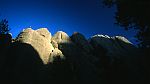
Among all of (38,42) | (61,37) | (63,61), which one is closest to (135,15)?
(63,61)

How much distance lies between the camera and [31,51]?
41906mm

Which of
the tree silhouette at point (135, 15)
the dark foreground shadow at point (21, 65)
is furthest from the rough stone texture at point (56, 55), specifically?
the tree silhouette at point (135, 15)

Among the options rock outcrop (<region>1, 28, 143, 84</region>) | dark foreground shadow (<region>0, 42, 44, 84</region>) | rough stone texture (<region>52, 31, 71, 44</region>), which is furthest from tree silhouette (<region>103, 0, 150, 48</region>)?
rough stone texture (<region>52, 31, 71, 44</region>)

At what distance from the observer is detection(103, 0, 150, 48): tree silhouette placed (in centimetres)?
2404

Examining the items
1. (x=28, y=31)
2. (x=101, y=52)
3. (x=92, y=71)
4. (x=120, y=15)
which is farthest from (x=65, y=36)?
(x=120, y=15)

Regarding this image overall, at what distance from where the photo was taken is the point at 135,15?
84.8ft

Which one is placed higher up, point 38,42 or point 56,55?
point 38,42

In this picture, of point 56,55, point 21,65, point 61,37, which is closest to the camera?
point 21,65

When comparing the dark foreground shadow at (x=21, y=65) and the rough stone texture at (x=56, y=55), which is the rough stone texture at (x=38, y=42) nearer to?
the rough stone texture at (x=56, y=55)

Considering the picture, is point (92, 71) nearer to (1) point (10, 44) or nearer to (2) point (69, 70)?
(2) point (69, 70)

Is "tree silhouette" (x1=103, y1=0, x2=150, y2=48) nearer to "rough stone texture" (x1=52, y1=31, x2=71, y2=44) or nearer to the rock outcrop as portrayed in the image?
the rock outcrop

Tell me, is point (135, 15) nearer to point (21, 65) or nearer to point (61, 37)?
point (21, 65)

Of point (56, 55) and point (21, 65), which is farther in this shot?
point (56, 55)

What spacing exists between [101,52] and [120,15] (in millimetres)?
11502
